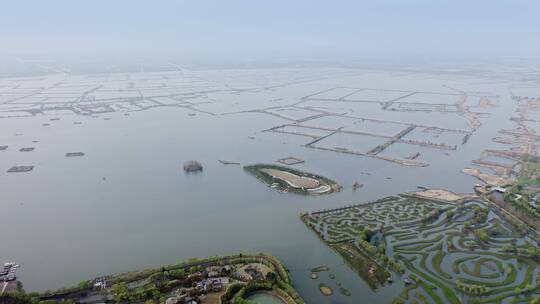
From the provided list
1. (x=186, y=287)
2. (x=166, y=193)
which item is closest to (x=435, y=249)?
(x=186, y=287)

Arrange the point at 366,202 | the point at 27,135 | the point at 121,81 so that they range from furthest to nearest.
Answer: the point at 121,81 → the point at 27,135 → the point at 366,202

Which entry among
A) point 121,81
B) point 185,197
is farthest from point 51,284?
point 121,81

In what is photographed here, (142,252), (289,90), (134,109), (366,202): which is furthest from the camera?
(289,90)

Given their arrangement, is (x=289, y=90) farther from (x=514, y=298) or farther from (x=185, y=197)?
(x=514, y=298)

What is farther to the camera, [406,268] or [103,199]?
[103,199]

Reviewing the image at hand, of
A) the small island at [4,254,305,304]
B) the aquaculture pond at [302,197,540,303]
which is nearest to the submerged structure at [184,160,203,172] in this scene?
the aquaculture pond at [302,197,540,303]
